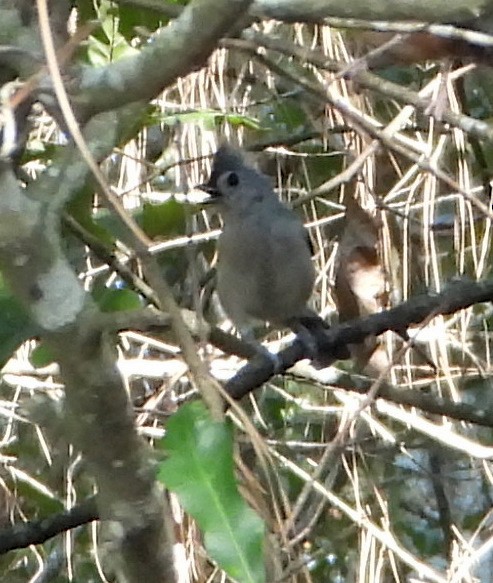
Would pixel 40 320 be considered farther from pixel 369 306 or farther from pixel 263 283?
pixel 263 283

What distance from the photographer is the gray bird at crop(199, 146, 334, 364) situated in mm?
2336

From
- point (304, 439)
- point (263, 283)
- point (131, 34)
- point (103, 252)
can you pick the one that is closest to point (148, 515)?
point (103, 252)

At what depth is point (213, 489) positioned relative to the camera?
2.70ft

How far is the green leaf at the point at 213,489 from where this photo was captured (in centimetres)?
80

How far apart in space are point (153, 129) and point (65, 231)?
3.32 feet

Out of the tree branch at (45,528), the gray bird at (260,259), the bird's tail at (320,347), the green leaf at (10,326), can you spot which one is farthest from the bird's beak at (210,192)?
the green leaf at (10,326)

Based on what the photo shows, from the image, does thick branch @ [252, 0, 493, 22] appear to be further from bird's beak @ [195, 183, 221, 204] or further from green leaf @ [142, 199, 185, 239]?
bird's beak @ [195, 183, 221, 204]

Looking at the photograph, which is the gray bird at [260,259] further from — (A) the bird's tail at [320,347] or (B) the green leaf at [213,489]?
(B) the green leaf at [213,489]

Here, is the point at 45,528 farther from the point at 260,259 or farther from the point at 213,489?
the point at 260,259

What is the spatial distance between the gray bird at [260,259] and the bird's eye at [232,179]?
0.07ft

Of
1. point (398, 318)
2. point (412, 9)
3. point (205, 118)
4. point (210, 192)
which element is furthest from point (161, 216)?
point (210, 192)

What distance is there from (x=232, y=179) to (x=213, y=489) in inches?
56.9

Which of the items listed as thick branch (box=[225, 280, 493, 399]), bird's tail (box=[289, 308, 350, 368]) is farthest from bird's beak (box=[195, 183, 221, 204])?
thick branch (box=[225, 280, 493, 399])

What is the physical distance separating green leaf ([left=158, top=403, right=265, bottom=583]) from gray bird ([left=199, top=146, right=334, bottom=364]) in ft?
4.79
